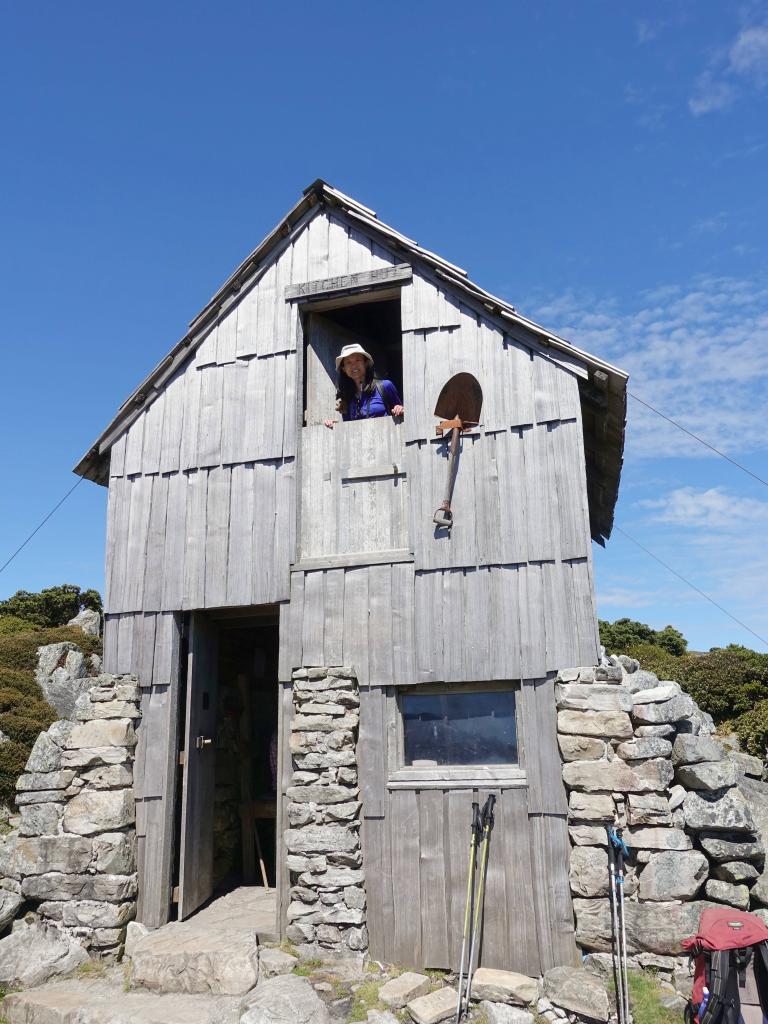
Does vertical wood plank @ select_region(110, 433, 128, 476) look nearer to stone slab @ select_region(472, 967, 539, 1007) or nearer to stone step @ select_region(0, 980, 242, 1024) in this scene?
stone step @ select_region(0, 980, 242, 1024)

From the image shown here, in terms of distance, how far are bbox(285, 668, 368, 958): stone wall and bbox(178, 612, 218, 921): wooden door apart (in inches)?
53.1

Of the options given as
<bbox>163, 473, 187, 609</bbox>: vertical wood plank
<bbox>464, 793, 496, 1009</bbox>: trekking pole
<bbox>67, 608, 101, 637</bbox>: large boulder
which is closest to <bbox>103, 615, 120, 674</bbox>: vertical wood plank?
<bbox>163, 473, 187, 609</bbox>: vertical wood plank

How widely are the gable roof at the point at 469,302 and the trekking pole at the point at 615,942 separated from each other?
13.9 feet

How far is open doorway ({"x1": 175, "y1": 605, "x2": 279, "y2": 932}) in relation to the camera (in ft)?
27.9

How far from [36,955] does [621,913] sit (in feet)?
18.0

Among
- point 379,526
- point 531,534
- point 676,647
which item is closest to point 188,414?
point 379,526

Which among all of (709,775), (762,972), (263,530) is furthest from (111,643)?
(762,972)

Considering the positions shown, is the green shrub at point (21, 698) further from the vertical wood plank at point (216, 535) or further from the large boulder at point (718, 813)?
the large boulder at point (718, 813)

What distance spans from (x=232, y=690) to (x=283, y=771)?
3.32m

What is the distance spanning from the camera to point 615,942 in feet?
21.4

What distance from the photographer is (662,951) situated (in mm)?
6504

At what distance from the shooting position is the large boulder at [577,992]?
6.16m

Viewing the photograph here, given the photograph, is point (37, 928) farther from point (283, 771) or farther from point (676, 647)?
point (676, 647)

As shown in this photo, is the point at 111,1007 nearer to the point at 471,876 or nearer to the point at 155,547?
the point at 471,876
